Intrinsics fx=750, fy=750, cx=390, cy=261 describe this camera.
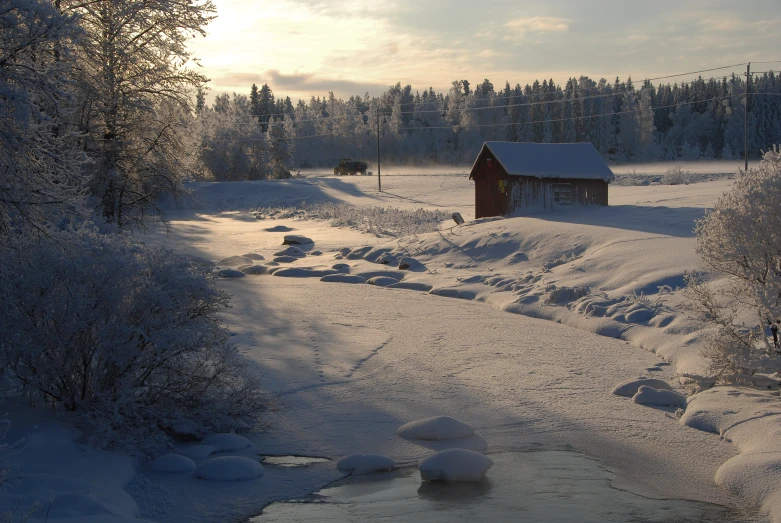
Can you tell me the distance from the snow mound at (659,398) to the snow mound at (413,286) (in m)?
10.7

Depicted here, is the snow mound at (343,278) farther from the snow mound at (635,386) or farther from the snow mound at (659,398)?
the snow mound at (659,398)

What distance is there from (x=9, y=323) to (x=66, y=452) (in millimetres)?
1470

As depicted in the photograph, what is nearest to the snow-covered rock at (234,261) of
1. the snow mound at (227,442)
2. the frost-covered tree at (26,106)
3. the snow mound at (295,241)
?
the snow mound at (295,241)

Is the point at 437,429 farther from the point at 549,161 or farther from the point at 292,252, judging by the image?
the point at 549,161

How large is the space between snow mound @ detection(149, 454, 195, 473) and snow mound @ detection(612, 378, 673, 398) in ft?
18.9

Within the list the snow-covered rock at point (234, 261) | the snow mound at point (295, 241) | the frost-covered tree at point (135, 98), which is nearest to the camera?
the frost-covered tree at point (135, 98)

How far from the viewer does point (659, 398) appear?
9.87 meters

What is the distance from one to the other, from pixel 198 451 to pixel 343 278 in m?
13.9

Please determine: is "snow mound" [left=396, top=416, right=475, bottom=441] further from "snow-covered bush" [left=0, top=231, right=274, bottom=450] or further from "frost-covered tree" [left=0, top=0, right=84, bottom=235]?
"frost-covered tree" [left=0, top=0, right=84, bottom=235]

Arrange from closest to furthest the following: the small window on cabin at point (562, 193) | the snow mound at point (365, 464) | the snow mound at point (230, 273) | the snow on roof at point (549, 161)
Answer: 1. the snow mound at point (365, 464)
2. the snow mound at point (230, 273)
3. the snow on roof at point (549, 161)
4. the small window on cabin at point (562, 193)

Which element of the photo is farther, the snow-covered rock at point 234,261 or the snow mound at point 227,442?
the snow-covered rock at point 234,261

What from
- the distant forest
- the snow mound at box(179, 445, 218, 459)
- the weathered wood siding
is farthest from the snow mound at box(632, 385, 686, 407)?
the distant forest

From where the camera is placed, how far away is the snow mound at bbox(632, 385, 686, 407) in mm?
9852

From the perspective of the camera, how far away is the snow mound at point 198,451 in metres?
8.10
